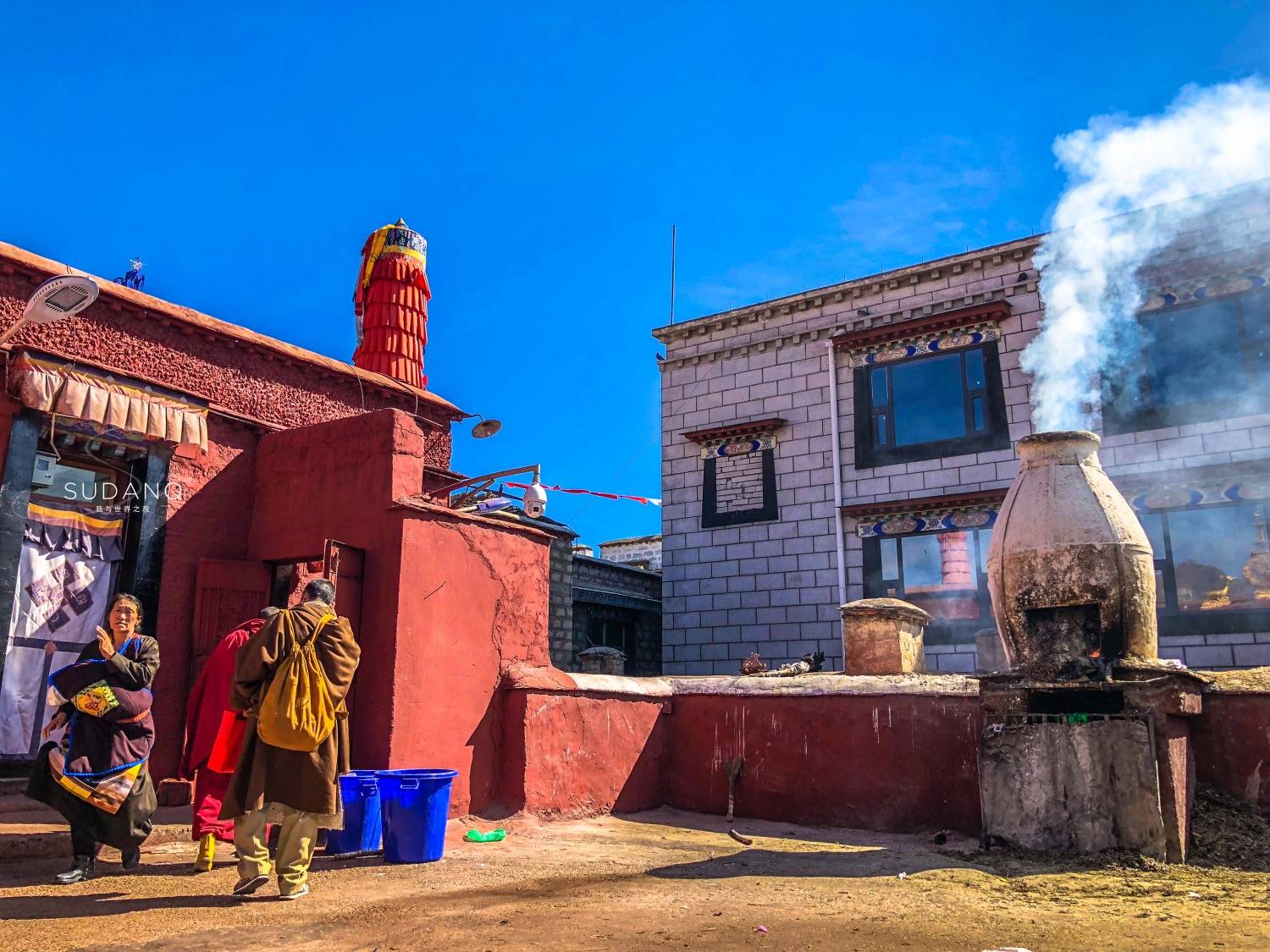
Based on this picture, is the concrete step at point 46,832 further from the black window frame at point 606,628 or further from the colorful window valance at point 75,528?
the black window frame at point 606,628

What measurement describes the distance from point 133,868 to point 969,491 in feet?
40.6

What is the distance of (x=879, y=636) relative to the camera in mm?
10969

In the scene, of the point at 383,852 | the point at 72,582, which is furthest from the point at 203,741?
the point at 72,582

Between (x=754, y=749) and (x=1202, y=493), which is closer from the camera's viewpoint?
(x=754, y=749)

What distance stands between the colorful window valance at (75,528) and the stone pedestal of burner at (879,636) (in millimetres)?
7665

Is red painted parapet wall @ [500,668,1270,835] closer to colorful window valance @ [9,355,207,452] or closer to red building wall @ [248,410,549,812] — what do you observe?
red building wall @ [248,410,549,812]

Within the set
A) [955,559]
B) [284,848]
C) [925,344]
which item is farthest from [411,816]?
[925,344]

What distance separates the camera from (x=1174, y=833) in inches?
242

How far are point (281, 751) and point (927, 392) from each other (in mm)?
12812

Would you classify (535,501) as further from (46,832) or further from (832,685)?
(46,832)

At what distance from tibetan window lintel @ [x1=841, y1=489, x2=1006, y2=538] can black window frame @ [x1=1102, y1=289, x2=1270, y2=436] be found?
201cm

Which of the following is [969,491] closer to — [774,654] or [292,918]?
[774,654]

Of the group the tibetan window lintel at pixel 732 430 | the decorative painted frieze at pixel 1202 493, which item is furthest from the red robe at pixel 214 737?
the decorative painted frieze at pixel 1202 493

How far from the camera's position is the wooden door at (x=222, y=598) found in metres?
7.72
